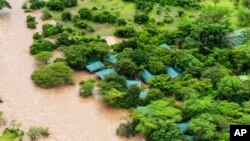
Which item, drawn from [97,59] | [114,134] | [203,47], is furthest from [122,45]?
[114,134]

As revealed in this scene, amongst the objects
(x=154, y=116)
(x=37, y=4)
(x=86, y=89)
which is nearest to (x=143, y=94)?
(x=154, y=116)

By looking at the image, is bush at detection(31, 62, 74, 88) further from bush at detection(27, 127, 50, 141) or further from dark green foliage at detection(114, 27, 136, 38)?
dark green foliage at detection(114, 27, 136, 38)

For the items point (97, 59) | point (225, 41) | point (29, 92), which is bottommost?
point (29, 92)

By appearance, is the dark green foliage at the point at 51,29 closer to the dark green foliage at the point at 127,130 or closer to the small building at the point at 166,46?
the small building at the point at 166,46

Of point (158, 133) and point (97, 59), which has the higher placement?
point (97, 59)

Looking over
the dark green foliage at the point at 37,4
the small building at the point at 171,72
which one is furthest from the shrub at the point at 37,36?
the small building at the point at 171,72

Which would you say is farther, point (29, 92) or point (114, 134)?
point (29, 92)

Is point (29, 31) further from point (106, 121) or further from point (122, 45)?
point (106, 121)
